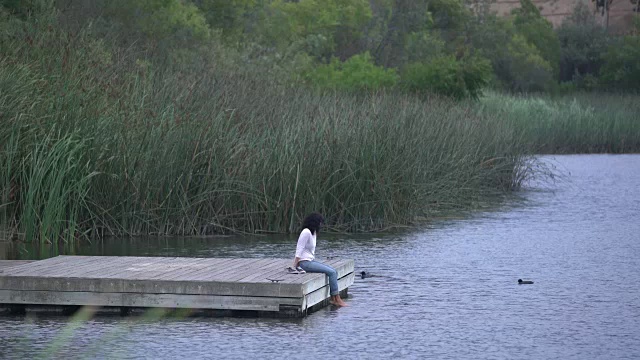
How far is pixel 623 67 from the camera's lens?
76.4m

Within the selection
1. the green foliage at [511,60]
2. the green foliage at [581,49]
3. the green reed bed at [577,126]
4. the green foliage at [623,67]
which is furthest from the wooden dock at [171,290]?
the green foliage at [581,49]

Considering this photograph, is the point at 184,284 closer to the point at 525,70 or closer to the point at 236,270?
the point at 236,270

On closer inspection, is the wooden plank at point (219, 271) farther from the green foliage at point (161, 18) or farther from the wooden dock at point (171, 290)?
the green foliage at point (161, 18)

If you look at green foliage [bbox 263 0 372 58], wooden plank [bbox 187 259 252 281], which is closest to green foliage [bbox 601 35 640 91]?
green foliage [bbox 263 0 372 58]

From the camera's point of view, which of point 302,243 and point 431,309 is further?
point 431,309

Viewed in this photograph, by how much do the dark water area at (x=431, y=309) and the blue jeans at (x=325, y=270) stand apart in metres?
0.31

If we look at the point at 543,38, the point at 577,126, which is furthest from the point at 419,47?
the point at 543,38

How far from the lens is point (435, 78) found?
4506cm

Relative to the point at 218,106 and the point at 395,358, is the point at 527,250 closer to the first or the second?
the point at 218,106

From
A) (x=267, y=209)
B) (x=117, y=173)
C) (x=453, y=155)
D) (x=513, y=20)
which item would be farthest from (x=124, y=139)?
(x=513, y=20)

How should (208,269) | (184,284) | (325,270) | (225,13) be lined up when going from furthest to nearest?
(225,13) < (208,269) < (325,270) < (184,284)

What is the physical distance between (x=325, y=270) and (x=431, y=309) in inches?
47.9

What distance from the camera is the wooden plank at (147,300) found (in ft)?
43.0

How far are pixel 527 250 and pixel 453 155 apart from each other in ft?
16.8
